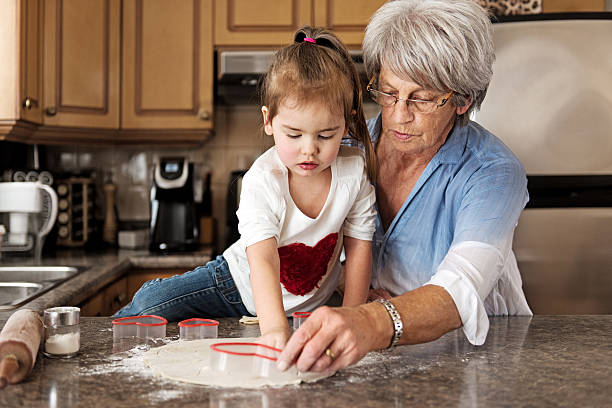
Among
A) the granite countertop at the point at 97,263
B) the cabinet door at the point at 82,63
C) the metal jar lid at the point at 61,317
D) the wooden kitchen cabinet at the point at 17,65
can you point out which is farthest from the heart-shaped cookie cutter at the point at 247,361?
the cabinet door at the point at 82,63

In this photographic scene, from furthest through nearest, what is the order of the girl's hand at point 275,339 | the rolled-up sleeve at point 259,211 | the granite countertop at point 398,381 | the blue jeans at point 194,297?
the blue jeans at point 194,297 → the rolled-up sleeve at point 259,211 → the girl's hand at point 275,339 → the granite countertop at point 398,381

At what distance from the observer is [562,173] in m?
2.25

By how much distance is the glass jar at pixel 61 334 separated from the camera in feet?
3.09

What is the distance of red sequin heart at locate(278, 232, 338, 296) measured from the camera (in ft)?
4.19

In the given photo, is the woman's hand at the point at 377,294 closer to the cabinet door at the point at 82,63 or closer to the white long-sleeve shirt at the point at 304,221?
the white long-sleeve shirt at the point at 304,221

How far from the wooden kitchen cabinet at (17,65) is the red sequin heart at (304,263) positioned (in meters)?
1.51

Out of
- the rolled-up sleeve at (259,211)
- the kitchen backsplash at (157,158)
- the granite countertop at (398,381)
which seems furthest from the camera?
the kitchen backsplash at (157,158)

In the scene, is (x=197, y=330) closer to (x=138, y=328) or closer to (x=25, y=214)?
(x=138, y=328)

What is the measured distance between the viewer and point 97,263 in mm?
2389

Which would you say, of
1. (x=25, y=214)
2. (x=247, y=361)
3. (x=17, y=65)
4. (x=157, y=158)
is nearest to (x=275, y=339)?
(x=247, y=361)

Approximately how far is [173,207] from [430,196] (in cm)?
160

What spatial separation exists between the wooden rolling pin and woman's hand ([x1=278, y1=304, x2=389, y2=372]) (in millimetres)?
327

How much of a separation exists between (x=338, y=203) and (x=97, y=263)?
4.58ft

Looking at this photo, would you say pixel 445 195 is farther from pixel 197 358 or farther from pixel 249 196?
pixel 197 358
